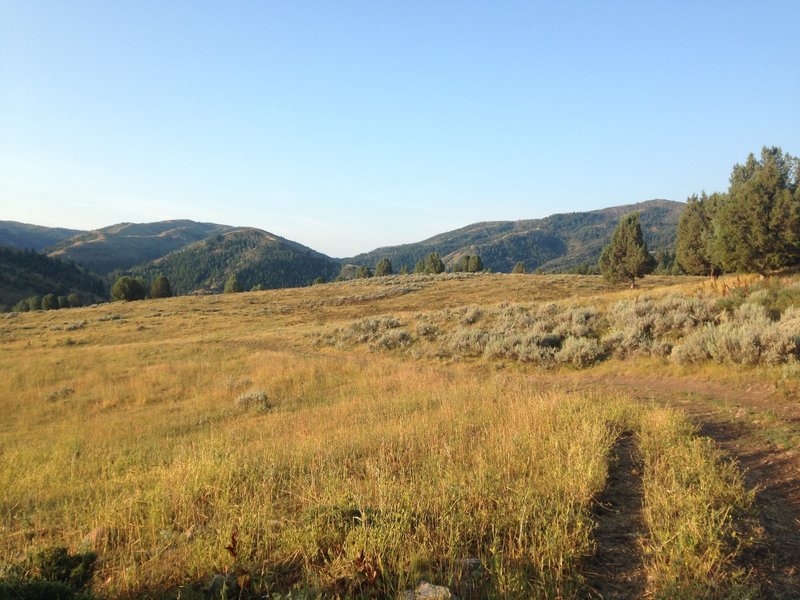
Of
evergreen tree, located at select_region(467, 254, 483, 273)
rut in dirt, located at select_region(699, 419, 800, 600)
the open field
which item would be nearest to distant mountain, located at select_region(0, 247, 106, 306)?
→ evergreen tree, located at select_region(467, 254, 483, 273)

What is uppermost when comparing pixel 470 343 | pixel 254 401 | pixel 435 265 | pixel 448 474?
pixel 435 265

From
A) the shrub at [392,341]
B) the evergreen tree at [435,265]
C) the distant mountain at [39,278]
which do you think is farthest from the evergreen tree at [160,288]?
the shrub at [392,341]

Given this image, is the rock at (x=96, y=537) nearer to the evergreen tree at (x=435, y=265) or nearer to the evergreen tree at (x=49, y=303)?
the evergreen tree at (x=49, y=303)

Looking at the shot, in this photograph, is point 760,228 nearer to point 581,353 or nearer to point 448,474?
point 581,353

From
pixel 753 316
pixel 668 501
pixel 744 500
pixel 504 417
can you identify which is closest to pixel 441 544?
pixel 668 501

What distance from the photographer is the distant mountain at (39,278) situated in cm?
11738

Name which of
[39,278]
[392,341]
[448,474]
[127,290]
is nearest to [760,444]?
[448,474]

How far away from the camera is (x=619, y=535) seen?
4207 mm

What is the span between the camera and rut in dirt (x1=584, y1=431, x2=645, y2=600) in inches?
138

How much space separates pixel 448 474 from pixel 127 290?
82825mm

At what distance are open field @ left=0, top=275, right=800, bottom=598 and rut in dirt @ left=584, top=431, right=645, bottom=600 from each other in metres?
0.02

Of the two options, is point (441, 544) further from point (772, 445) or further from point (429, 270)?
point (429, 270)

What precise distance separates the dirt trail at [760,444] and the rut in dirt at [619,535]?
0.85 metres

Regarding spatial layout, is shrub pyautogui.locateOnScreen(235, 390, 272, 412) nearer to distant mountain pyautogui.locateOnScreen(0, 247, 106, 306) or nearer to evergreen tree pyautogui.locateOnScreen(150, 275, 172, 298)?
evergreen tree pyautogui.locateOnScreen(150, 275, 172, 298)
